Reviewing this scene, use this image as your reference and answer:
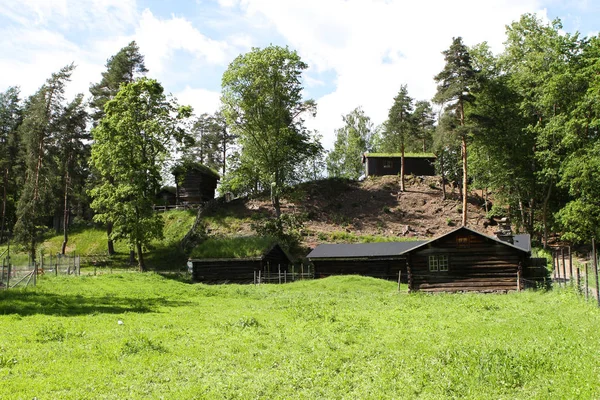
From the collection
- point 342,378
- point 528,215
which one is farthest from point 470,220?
point 342,378

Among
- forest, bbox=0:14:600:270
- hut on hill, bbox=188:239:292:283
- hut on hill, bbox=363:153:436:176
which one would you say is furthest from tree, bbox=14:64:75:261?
hut on hill, bbox=363:153:436:176

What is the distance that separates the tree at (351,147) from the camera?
8762cm

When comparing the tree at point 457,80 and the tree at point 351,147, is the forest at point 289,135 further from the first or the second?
the tree at point 351,147

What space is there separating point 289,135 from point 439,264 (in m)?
26.6

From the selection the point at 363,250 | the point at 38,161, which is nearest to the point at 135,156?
the point at 38,161

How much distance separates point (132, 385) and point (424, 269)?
25.8 m

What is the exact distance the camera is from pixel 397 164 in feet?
247

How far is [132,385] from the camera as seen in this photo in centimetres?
1127

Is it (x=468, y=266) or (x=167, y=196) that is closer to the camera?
(x=468, y=266)

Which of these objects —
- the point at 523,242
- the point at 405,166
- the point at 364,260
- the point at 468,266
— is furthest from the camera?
the point at 405,166

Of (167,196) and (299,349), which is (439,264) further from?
(167,196)

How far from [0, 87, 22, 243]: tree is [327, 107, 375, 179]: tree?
49.3 m

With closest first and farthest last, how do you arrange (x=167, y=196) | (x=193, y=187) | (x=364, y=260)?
(x=364, y=260), (x=193, y=187), (x=167, y=196)

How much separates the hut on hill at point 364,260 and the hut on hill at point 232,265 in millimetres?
4602
